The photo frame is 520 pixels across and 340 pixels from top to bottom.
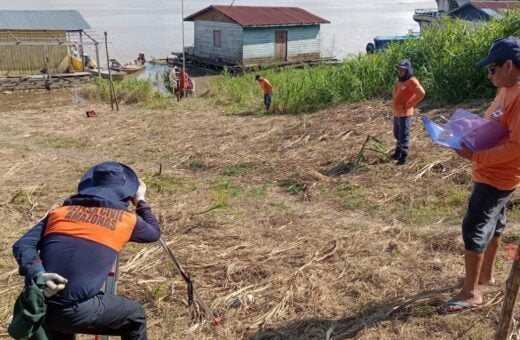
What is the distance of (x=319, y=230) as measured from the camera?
5.64m

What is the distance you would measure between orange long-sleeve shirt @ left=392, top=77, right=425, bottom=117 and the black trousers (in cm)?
553

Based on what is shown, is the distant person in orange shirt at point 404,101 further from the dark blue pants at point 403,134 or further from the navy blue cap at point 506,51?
the navy blue cap at point 506,51

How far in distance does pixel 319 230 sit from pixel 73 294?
11.3ft

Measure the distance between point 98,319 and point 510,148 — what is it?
101 inches

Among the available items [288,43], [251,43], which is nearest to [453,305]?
[251,43]

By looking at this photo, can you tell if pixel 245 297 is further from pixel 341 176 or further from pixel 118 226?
pixel 341 176

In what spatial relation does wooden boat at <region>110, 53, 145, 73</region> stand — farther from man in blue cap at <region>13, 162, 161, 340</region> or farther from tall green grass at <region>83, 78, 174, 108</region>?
man in blue cap at <region>13, 162, 161, 340</region>

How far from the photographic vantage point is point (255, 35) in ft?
97.3

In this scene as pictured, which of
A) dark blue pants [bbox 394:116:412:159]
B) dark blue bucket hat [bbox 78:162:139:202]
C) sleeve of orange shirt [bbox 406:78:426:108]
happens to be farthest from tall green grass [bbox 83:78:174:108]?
dark blue bucket hat [bbox 78:162:139:202]

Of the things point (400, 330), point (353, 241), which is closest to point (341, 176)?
point (353, 241)

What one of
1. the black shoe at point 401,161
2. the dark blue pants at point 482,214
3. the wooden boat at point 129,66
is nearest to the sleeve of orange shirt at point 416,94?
the black shoe at point 401,161

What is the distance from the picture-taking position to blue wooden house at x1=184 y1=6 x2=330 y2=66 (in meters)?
29.5

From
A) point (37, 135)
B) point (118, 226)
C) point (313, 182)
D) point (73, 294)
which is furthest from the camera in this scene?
point (37, 135)

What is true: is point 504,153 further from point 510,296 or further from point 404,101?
point 404,101
